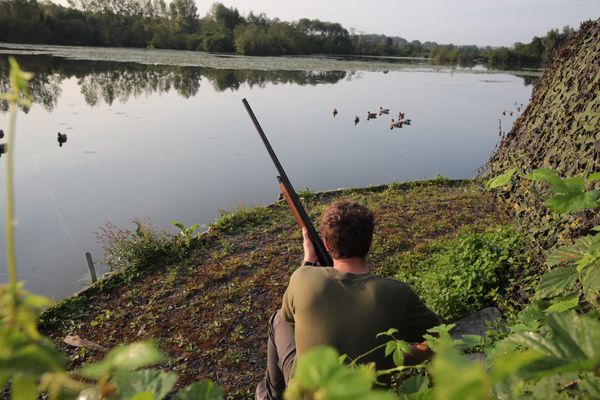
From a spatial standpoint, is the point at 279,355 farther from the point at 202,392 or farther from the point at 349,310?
the point at 202,392

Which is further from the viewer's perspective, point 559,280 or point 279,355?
point 279,355

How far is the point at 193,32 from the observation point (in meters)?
66.8

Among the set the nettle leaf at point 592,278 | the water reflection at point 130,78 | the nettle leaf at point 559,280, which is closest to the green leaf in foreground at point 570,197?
the nettle leaf at point 592,278

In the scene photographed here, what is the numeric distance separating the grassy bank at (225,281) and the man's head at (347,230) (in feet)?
5.91

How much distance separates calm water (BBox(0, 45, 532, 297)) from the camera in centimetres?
911

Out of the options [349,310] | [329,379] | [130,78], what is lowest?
[130,78]

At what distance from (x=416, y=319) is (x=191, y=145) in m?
13.9

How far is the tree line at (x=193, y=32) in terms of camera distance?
167 ft

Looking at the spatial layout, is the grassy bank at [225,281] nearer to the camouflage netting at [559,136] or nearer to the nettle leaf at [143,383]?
the camouflage netting at [559,136]

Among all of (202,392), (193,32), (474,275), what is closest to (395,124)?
(474,275)

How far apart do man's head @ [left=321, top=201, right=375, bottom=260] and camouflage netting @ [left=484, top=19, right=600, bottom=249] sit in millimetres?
1251

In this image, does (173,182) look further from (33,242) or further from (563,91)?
(563,91)

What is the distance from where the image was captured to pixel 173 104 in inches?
875

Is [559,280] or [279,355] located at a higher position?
[559,280]
